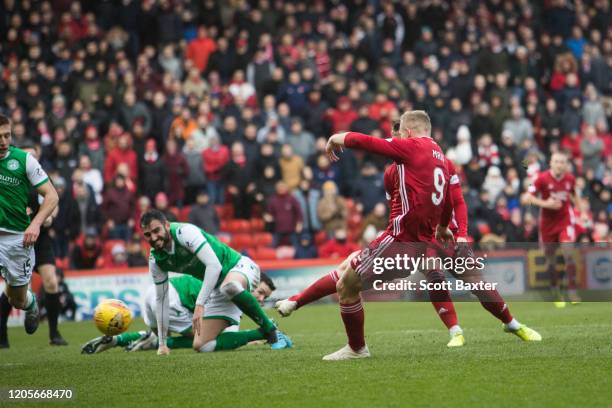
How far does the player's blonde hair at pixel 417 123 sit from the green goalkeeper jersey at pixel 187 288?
3.67 metres

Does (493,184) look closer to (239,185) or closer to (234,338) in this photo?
(239,185)

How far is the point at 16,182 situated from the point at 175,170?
10.5 m

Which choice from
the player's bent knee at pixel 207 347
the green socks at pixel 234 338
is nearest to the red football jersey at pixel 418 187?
the green socks at pixel 234 338

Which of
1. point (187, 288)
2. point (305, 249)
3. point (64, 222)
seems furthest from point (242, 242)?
point (187, 288)

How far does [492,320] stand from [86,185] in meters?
9.03

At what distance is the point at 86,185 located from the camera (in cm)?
1991

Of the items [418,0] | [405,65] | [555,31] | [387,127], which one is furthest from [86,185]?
[555,31]

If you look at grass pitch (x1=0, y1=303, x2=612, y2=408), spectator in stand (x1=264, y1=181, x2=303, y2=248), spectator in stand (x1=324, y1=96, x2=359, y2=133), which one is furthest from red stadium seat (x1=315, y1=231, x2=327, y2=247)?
grass pitch (x1=0, y1=303, x2=612, y2=408)

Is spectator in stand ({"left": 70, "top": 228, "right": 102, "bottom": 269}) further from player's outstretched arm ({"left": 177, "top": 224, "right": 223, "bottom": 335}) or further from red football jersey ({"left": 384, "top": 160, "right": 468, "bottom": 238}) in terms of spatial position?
red football jersey ({"left": 384, "top": 160, "right": 468, "bottom": 238})

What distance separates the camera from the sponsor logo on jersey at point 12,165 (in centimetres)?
998

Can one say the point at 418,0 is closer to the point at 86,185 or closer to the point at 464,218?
the point at 86,185

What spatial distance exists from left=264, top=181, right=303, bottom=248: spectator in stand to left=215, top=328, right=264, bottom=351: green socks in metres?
9.51

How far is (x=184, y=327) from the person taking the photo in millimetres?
11797

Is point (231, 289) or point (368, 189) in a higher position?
point (368, 189)
